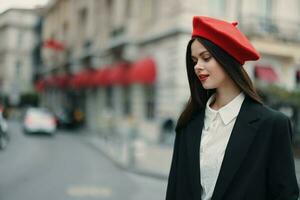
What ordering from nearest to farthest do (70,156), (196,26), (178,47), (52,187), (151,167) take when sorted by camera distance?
1. (196,26)
2. (52,187)
3. (151,167)
4. (70,156)
5. (178,47)

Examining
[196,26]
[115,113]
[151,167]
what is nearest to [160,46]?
[115,113]

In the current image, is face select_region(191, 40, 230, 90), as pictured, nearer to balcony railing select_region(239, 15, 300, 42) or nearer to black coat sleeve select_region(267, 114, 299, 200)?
black coat sleeve select_region(267, 114, 299, 200)

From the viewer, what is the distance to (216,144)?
6.81 ft

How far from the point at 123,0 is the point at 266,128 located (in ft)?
84.8

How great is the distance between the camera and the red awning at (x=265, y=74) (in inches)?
806

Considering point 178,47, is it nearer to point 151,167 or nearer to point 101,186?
point 151,167

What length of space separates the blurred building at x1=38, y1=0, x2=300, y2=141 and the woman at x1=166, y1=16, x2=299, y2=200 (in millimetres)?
14399

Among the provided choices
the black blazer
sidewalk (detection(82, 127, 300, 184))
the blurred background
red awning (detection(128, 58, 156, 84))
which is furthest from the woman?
→ red awning (detection(128, 58, 156, 84))

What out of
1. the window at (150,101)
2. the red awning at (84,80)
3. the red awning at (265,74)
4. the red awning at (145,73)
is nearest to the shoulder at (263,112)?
the red awning at (265,74)

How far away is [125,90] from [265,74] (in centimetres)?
885

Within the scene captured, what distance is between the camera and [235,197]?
1938 millimetres

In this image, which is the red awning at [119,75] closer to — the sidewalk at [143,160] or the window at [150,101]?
the window at [150,101]

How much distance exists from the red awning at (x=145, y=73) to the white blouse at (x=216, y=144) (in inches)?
768

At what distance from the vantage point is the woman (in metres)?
1.94
